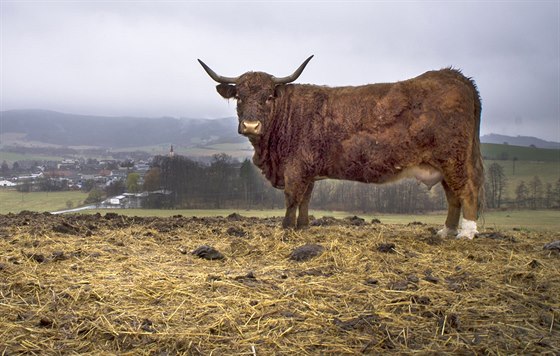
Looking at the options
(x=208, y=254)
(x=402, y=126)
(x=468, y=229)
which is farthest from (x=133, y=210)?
(x=468, y=229)

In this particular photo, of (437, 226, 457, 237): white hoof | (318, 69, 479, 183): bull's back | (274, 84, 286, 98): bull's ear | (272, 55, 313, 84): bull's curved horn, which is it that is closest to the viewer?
(318, 69, 479, 183): bull's back

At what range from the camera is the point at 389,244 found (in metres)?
5.66

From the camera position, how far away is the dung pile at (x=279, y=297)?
9.75 ft

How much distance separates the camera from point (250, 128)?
271 inches

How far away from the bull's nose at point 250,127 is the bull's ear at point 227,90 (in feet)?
3.05

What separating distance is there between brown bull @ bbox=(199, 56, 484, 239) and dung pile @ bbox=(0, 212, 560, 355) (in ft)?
3.51

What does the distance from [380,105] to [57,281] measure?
479 cm

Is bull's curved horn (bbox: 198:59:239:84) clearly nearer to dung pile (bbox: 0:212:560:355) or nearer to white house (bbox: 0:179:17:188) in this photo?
dung pile (bbox: 0:212:560:355)

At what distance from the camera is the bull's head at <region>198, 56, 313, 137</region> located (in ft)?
22.9

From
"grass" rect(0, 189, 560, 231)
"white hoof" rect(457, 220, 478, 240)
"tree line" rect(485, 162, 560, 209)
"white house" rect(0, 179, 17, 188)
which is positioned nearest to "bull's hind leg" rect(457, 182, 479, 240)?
"white hoof" rect(457, 220, 478, 240)

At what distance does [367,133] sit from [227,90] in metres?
2.36

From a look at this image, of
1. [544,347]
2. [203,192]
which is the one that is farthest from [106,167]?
[544,347]

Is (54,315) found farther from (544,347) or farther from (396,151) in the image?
(396,151)

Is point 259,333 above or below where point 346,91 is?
below
